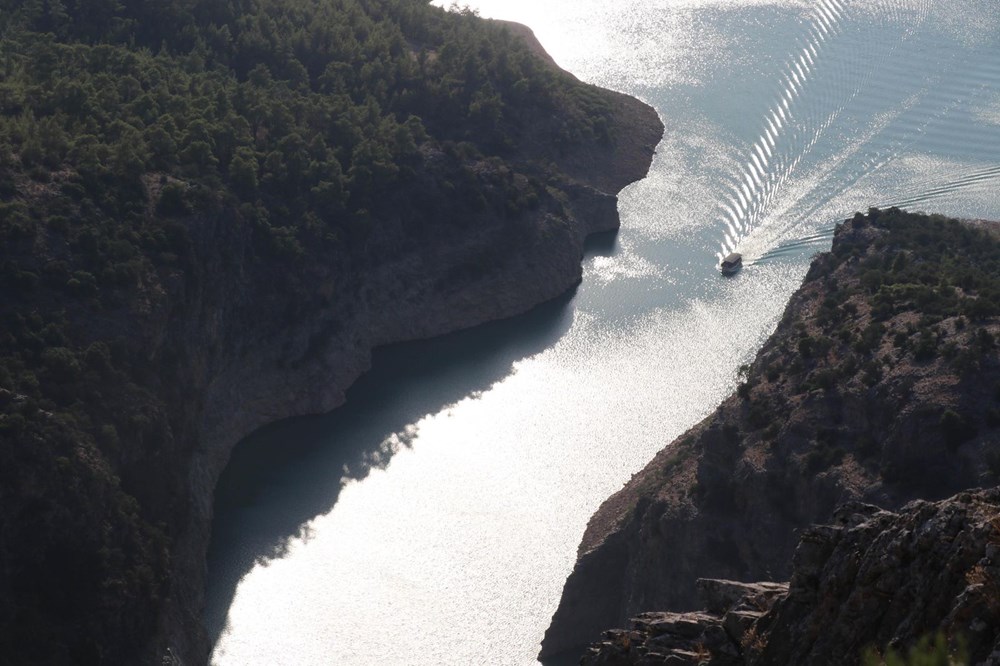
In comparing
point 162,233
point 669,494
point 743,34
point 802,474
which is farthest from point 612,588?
point 743,34

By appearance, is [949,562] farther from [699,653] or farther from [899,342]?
[899,342]

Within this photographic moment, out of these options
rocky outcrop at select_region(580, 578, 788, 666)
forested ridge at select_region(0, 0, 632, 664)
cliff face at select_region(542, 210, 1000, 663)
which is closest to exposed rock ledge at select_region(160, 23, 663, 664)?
forested ridge at select_region(0, 0, 632, 664)

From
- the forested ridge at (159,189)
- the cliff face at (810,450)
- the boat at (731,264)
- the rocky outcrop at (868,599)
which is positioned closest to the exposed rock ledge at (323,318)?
the forested ridge at (159,189)

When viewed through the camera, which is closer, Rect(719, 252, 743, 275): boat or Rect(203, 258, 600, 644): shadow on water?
Rect(203, 258, 600, 644): shadow on water

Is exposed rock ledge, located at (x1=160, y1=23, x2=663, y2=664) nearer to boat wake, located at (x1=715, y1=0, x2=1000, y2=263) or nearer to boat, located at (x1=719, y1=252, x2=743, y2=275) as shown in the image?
boat, located at (x1=719, y1=252, x2=743, y2=275)

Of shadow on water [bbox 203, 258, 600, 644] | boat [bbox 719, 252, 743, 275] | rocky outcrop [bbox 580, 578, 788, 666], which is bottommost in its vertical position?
shadow on water [bbox 203, 258, 600, 644]

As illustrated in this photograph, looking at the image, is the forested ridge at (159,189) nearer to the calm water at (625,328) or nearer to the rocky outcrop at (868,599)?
the calm water at (625,328)

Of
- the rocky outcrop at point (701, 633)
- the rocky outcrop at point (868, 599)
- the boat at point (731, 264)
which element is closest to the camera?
the rocky outcrop at point (868, 599)
